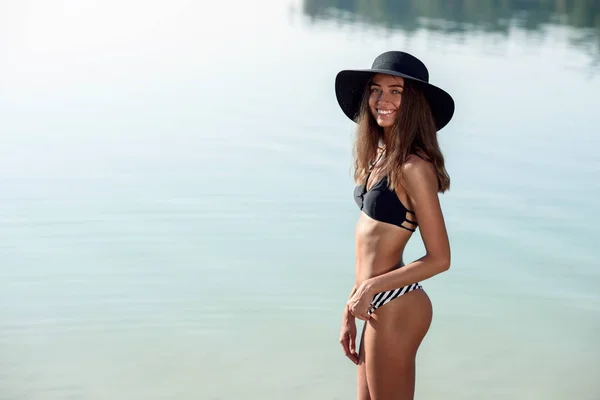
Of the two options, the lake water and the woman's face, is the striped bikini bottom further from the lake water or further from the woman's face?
the lake water

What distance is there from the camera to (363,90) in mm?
3814

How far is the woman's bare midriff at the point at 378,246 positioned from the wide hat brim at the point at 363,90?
459 millimetres

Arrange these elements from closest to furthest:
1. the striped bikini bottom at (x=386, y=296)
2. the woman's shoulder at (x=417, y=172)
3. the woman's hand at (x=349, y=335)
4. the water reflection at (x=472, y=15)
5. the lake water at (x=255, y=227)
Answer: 1. the woman's shoulder at (x=417, y=172)
2. the striped bikini bottom at (x=386, y=296)
3. the woman's hand at (x=349, y=335)
4. the lake water at (x=255, y=227)
5. the water reflection at (x=472, y=15)

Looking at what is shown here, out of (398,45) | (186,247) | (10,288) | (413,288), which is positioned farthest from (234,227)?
(398,45)

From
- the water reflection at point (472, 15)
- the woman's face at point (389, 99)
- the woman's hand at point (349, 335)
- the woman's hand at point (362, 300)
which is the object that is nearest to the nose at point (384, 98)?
the woman's face at point (389, 99)

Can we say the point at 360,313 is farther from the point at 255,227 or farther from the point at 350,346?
the point at 255,227

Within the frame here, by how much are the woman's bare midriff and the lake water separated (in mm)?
2144

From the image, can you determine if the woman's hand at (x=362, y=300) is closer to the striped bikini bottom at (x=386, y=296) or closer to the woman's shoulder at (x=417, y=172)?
the striped bikini bottom at (x=386, y=296)

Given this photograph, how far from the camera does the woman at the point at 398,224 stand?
11.2 ft

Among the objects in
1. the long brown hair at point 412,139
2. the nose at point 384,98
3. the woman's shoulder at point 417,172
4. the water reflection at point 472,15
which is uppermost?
the nose at point 384,98

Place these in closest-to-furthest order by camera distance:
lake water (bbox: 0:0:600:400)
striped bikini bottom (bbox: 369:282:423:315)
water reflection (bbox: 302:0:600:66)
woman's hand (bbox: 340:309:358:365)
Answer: striped bikini bottom (bbox: 369:282:423:315)
woman's hand (bbox: 340:309:358:365)
lake water (bbox: 0:0:600:400)
water reflection (bbox: 302:0:600:66)

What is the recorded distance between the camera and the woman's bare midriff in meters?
3.51

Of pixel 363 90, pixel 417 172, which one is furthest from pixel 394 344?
pixel 363 90

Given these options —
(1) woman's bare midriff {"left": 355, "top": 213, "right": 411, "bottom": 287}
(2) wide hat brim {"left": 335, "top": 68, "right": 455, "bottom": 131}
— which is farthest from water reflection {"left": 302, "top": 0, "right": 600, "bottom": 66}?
(1) woman's bare midriff {"left": 355, "top": 213, "right": 411, "bottom": 287}
